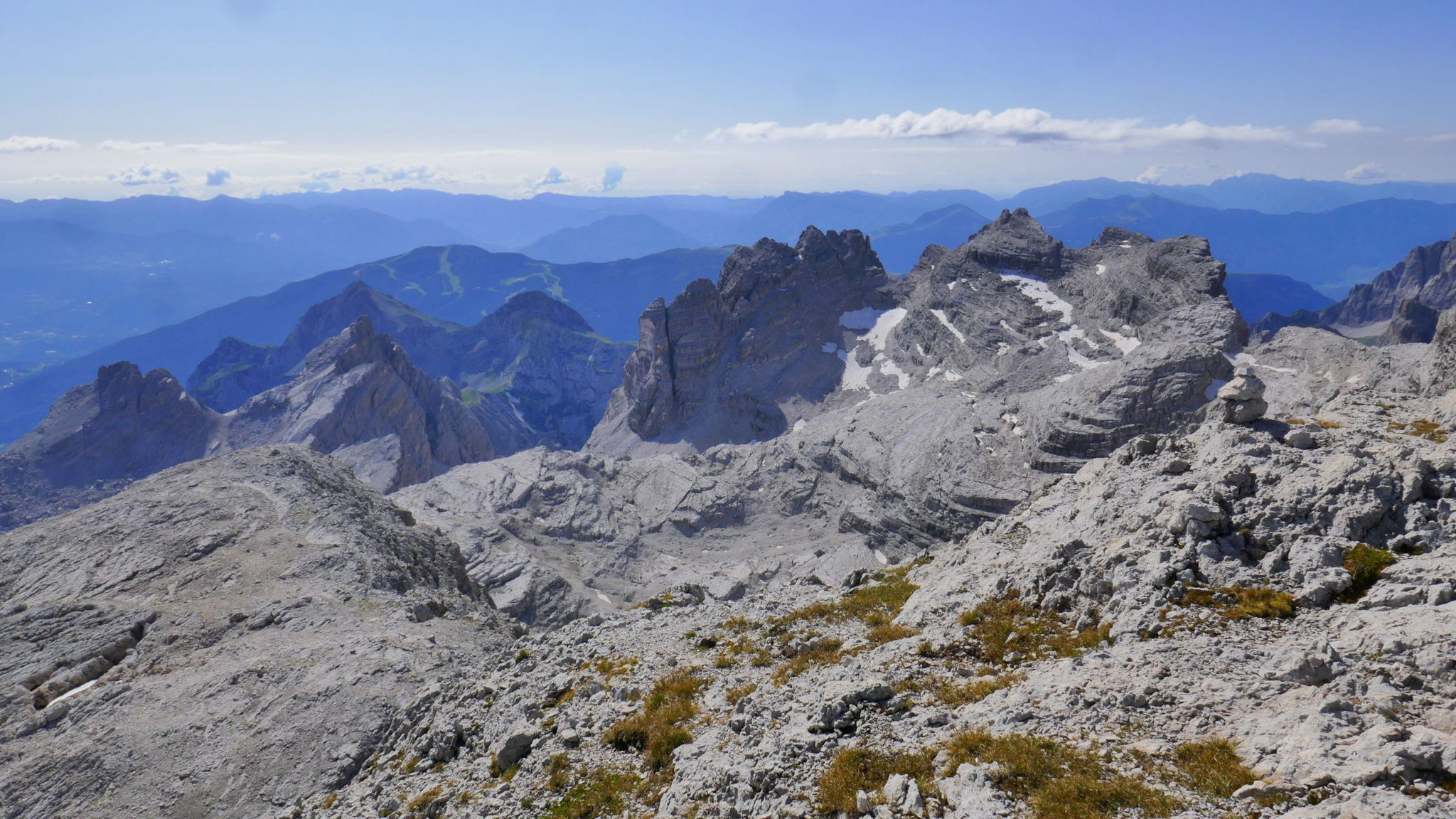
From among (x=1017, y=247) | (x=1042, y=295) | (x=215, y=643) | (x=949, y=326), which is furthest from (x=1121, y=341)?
(x=215, y=643)

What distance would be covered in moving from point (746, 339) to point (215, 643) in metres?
128

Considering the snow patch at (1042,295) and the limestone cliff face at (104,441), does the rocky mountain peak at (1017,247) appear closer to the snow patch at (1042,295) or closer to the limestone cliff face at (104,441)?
the snow patch at (1042,295)

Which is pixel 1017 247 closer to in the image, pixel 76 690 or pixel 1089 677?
pixel 1089 677

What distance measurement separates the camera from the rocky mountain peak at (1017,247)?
133625mm

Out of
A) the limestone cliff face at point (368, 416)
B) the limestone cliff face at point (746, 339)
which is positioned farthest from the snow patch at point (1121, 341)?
the limestone cliff face at point (368, 416)

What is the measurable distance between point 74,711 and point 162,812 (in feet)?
28.2

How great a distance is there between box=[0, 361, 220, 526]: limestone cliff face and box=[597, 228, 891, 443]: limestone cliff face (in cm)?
10303

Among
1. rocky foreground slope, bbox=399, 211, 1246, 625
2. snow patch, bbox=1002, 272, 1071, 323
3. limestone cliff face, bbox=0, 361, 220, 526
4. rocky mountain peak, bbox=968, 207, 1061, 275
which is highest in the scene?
rocky mountain peak, bbox=968, 207, 1061, 275

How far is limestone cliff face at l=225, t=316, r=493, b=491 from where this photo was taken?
503 ft

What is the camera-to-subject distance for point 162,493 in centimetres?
4781

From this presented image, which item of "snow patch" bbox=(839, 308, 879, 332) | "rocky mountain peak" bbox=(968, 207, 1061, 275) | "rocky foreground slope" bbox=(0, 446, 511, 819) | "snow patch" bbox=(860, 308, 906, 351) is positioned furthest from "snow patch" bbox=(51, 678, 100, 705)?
"rocky mountain peak" bbox=(968, 207, 1061, 275)

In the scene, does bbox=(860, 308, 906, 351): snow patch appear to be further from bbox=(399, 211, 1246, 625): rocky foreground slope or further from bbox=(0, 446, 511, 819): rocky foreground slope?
bbox=(0, 446, 511, 819): rocky foreground slope

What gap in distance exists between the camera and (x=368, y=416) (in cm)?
16388

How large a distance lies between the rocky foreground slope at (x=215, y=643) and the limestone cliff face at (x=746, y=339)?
329 feet
